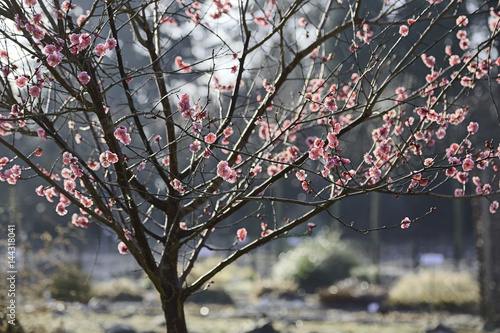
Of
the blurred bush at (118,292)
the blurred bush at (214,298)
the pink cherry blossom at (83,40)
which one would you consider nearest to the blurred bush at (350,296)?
the blurred bush at (214,298)

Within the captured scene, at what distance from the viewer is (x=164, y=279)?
A: 310 centimetres

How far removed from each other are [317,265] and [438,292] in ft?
10.3

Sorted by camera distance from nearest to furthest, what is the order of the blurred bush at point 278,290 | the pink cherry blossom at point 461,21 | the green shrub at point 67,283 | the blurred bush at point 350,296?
1. the pink cherry blossom at point 461,21
2. the green shrub at point 67,283
3. the blurred bush at point 350,296
4. the blurred bush at point 278,290

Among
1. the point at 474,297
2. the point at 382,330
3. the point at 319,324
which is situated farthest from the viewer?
the point at 474,297

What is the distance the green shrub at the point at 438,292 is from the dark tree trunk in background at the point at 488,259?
1198 mm

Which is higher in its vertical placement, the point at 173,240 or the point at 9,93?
the point at 9,93

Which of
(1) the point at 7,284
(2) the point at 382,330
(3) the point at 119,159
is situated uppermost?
(3) the point at 119,159

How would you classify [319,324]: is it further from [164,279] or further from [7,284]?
[164,279]

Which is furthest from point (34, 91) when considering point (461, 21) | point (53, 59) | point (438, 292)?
point (438, 292)

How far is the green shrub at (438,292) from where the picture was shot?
9992mm

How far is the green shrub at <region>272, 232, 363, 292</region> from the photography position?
12680 millimetres

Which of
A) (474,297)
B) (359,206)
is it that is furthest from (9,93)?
(359,206)

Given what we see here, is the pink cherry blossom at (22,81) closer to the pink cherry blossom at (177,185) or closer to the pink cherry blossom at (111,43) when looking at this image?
the pink cherry blossom at (111,43)

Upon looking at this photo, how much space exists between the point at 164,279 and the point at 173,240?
23 cm
